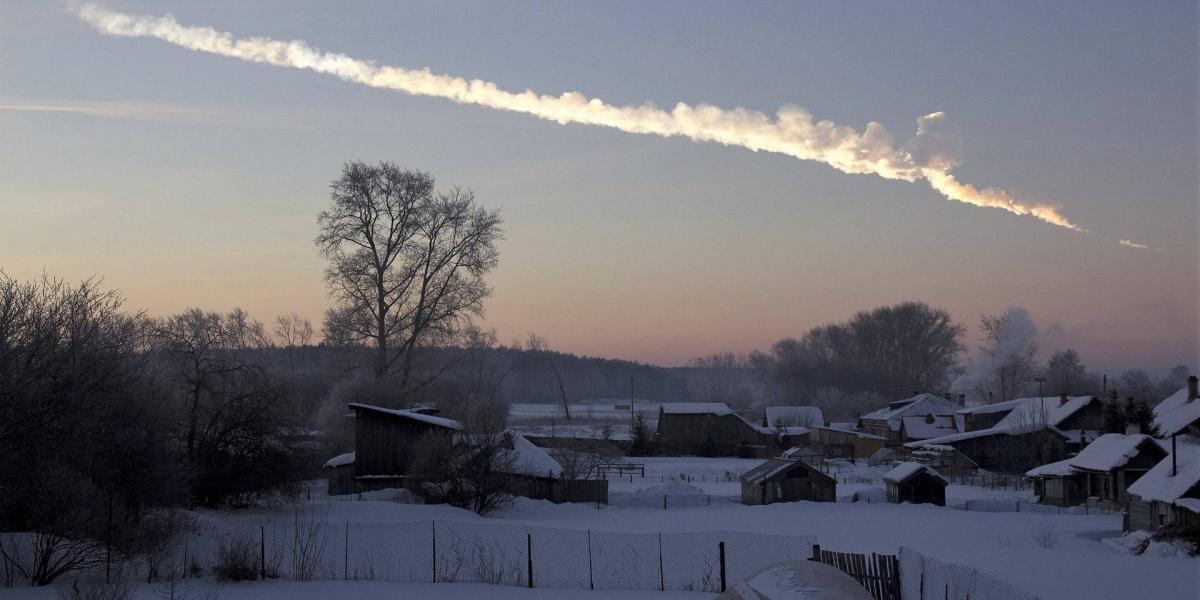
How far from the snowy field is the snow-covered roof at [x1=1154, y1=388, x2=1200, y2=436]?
797cm

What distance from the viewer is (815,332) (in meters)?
154

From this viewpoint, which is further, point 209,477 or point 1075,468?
point 1075,468

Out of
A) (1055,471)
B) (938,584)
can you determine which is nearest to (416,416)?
(938,584)

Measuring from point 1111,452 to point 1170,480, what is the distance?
11.3 meters

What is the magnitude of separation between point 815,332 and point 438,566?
447 ft

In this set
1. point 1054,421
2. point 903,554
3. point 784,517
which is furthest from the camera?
point 1054,421

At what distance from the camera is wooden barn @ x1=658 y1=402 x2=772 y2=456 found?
81125mm

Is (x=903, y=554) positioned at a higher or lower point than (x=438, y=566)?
higher

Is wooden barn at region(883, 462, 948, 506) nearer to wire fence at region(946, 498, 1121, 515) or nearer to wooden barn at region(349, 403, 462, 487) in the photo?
wire fence at region(946, 498, 1121, 515)

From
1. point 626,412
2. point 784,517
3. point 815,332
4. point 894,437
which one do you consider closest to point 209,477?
point 784,517

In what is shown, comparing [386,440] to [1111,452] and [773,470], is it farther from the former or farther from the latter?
[1111,452]

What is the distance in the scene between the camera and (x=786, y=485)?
156 ft

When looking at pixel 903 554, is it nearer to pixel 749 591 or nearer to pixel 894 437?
pixel 749 591

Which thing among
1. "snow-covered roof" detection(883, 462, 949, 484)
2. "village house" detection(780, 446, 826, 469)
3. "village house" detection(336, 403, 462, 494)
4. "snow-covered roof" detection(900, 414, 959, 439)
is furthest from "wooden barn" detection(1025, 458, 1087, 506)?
"snow-covered roof" detection(900, 414, 959, 439)
